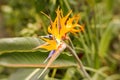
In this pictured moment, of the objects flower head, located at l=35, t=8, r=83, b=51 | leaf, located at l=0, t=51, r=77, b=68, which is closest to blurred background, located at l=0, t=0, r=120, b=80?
leaf, located at l=0, t=51, r=77, b=68

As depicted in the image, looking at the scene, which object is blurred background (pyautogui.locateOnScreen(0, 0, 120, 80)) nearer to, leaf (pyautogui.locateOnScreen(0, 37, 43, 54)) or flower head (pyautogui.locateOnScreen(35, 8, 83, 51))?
leaf (pyautogui.locateOnScreen(0, 37, 43, 54))

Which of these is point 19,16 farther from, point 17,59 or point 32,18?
point 17,59

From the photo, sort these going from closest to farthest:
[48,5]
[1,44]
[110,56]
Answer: [1,44]
[48,5]
[110,56]

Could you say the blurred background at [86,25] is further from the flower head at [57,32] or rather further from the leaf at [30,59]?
the flower head at [57,32]

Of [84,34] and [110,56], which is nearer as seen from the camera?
[84,34]

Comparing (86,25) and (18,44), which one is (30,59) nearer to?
(18,44)

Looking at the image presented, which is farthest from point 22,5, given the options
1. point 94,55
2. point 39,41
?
point 39,41

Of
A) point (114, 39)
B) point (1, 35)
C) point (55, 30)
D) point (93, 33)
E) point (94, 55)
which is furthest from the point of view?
point (1, 35)

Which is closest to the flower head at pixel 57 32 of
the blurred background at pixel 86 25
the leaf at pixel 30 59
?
the leaf at pixel 30 59
